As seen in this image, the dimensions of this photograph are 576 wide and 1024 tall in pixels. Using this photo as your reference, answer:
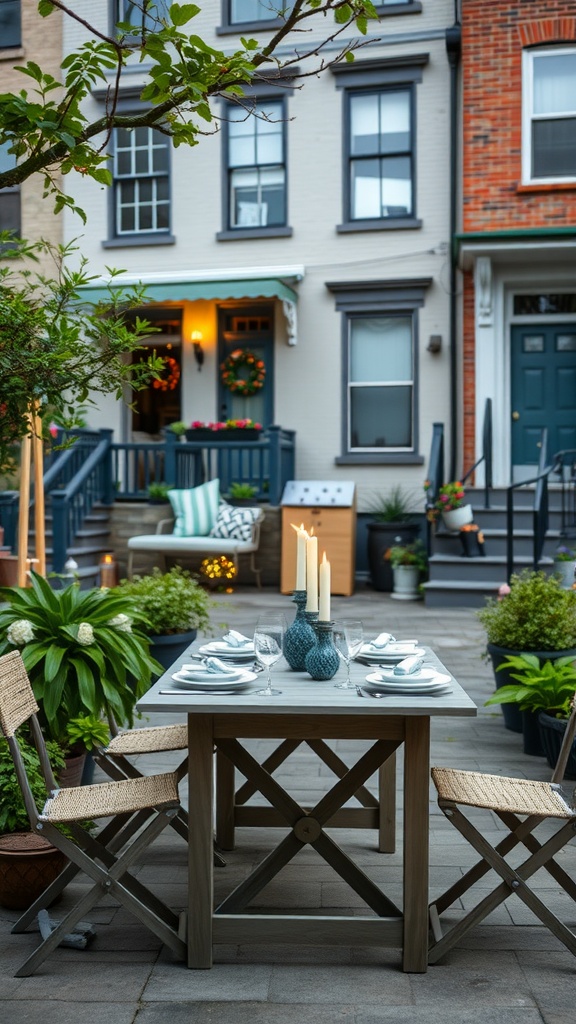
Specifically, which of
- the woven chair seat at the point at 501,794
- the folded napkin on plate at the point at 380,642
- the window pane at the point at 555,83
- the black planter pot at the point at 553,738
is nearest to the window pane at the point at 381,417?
the window pane at the point at 555,83

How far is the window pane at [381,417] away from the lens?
13203 millimetres

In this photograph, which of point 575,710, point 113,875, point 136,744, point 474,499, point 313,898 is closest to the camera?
point 113,875

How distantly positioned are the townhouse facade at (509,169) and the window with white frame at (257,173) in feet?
8.75

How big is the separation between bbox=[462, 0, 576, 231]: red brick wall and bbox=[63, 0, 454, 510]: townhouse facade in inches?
30.9

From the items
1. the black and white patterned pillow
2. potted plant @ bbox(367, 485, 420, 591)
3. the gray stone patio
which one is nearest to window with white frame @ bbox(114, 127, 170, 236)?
the black and white patterned pillow

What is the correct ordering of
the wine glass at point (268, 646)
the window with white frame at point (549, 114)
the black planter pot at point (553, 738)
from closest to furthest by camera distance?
the wine glass at point (268, 646) < the black planter pot at point (553, 738) < the window with white frame at point (549, 114)

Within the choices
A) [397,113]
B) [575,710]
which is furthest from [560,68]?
[575,710]

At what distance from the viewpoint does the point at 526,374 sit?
12.6 m

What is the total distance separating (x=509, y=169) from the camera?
11875 millimetres

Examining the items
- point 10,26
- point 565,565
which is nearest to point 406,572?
point 565,565

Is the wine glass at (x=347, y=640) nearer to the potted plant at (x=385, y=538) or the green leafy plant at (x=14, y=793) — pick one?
the green leafy plant at (x=14, y=793)

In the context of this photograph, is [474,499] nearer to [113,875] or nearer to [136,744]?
[136,744]

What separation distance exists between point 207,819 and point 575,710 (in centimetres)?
121

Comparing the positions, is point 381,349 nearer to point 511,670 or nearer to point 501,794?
point 511,670
